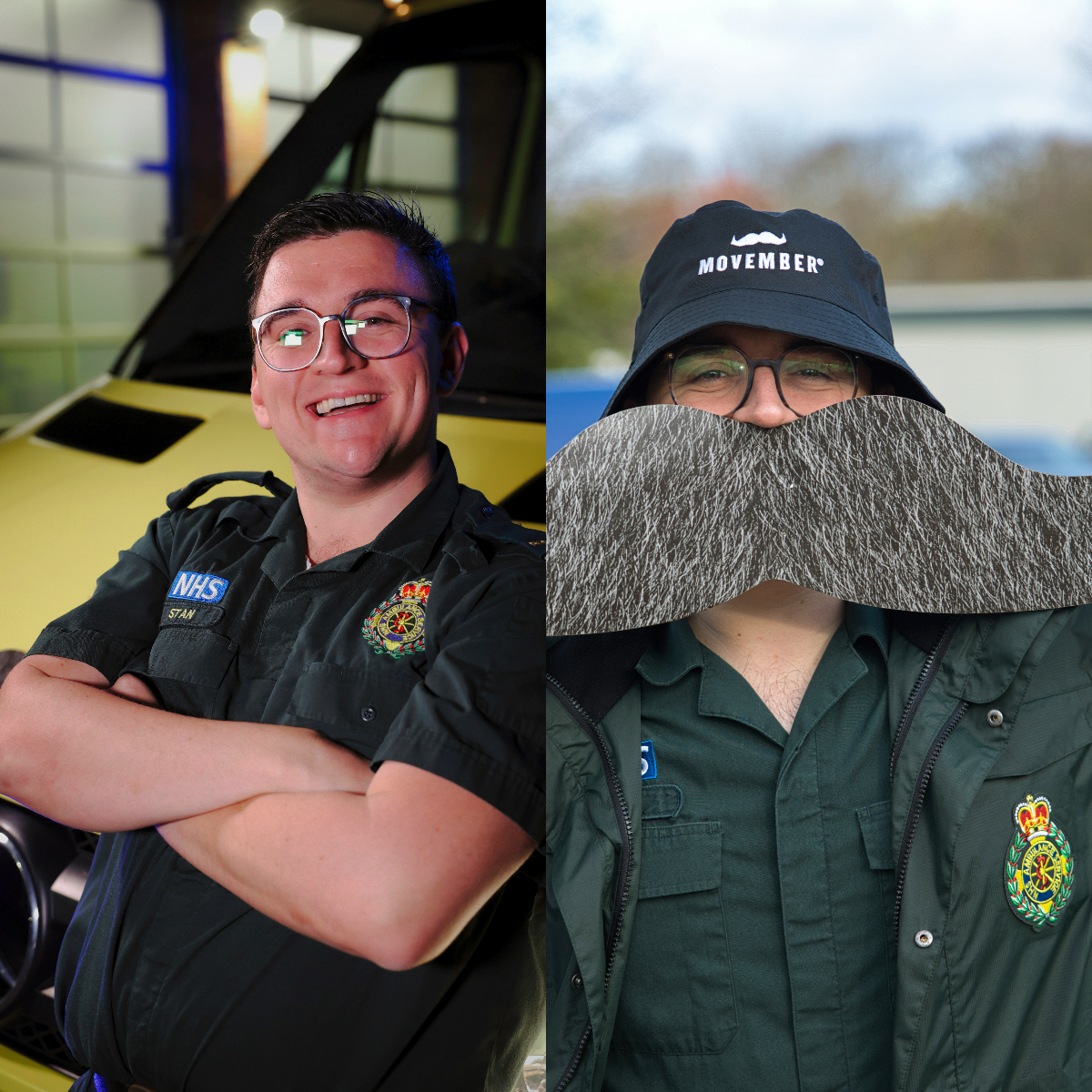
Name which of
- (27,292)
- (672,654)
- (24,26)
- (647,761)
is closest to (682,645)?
(672,654)

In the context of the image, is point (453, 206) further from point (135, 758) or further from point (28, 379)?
point (135, 758)

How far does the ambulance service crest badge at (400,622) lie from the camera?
696 mm

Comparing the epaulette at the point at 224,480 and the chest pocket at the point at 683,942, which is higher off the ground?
the epaulette at the point at 224,480

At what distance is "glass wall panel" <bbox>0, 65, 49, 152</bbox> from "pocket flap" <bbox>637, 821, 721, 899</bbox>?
32.1 inches

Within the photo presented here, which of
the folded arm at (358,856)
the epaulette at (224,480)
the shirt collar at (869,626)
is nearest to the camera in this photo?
the folded arm at (358,856)

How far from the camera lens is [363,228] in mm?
705

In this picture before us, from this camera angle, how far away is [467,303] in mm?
765

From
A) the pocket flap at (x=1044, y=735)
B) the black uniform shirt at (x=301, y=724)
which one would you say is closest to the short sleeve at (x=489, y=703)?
the black uniform shirt at (x=301, y=724)

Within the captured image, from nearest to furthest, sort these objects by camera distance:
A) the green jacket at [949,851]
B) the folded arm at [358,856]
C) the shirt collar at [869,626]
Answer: the folded arm at [358,856], the green jacket at [949,851], the shirt collar at [869,626]

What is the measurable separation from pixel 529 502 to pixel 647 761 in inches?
12.6

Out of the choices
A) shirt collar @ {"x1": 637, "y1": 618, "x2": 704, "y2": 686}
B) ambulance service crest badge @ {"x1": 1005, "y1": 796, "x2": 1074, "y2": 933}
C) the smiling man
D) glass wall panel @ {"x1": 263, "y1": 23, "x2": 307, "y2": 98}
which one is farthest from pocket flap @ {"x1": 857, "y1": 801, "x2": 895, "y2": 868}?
glass wall panel @ {"x1": 263, "y1": 23, "x2": 307, "y2": 98}

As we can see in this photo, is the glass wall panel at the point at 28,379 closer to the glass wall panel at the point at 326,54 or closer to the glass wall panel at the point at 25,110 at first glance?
the glass wall panel at the point at 25,110

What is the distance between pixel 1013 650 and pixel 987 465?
0.18 metres

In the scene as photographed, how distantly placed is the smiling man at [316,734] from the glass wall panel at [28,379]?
0.52 ft
